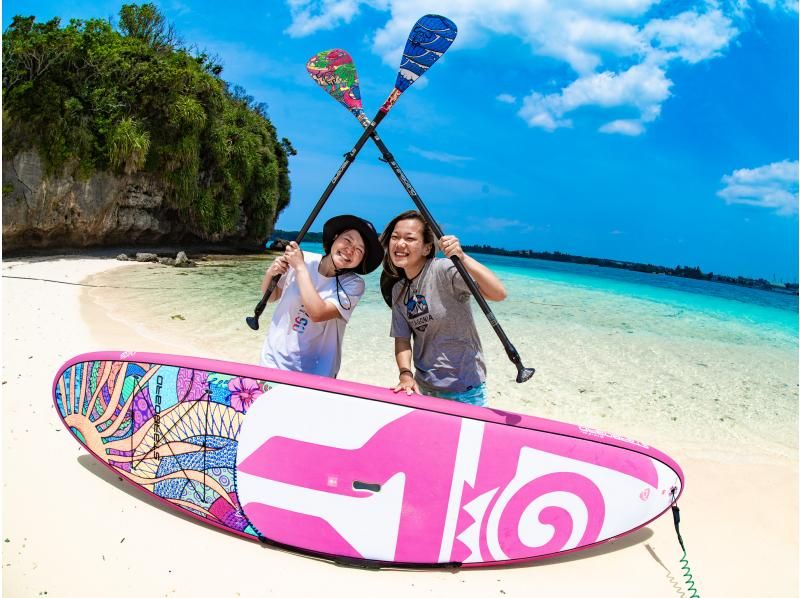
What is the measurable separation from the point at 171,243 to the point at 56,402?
52.2 feet

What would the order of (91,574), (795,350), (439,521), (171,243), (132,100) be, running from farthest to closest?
(171,243)
(132,100)
(795,350)
(439,521)
(91,574)

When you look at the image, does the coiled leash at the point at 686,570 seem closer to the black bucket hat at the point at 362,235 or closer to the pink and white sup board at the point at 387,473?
the pink and white sup board at the point at 387,473

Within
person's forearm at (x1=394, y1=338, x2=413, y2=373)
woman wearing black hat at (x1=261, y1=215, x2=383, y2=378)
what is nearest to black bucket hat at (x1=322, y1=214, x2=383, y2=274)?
woman wearing black hat at (x1=261, y1=215, x2=383, y2=378)

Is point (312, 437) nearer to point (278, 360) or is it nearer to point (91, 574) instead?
point (278, 360)

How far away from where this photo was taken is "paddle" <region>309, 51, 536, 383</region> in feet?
6.90

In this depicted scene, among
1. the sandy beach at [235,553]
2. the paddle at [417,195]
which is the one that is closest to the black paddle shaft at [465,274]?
the paddle at [417,195]

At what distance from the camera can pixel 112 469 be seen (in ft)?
7.86

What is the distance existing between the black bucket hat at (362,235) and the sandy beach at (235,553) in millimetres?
1347

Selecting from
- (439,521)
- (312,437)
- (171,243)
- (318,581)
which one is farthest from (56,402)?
(171,243)

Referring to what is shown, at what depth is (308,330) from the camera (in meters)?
2.38

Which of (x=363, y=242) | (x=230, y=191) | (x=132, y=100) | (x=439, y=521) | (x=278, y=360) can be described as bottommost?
(x=439, y=521)

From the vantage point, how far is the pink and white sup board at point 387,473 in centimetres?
205

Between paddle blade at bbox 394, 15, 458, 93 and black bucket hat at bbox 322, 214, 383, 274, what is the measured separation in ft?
2.79

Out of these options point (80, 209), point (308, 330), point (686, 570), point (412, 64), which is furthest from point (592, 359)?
point (80, 209)
